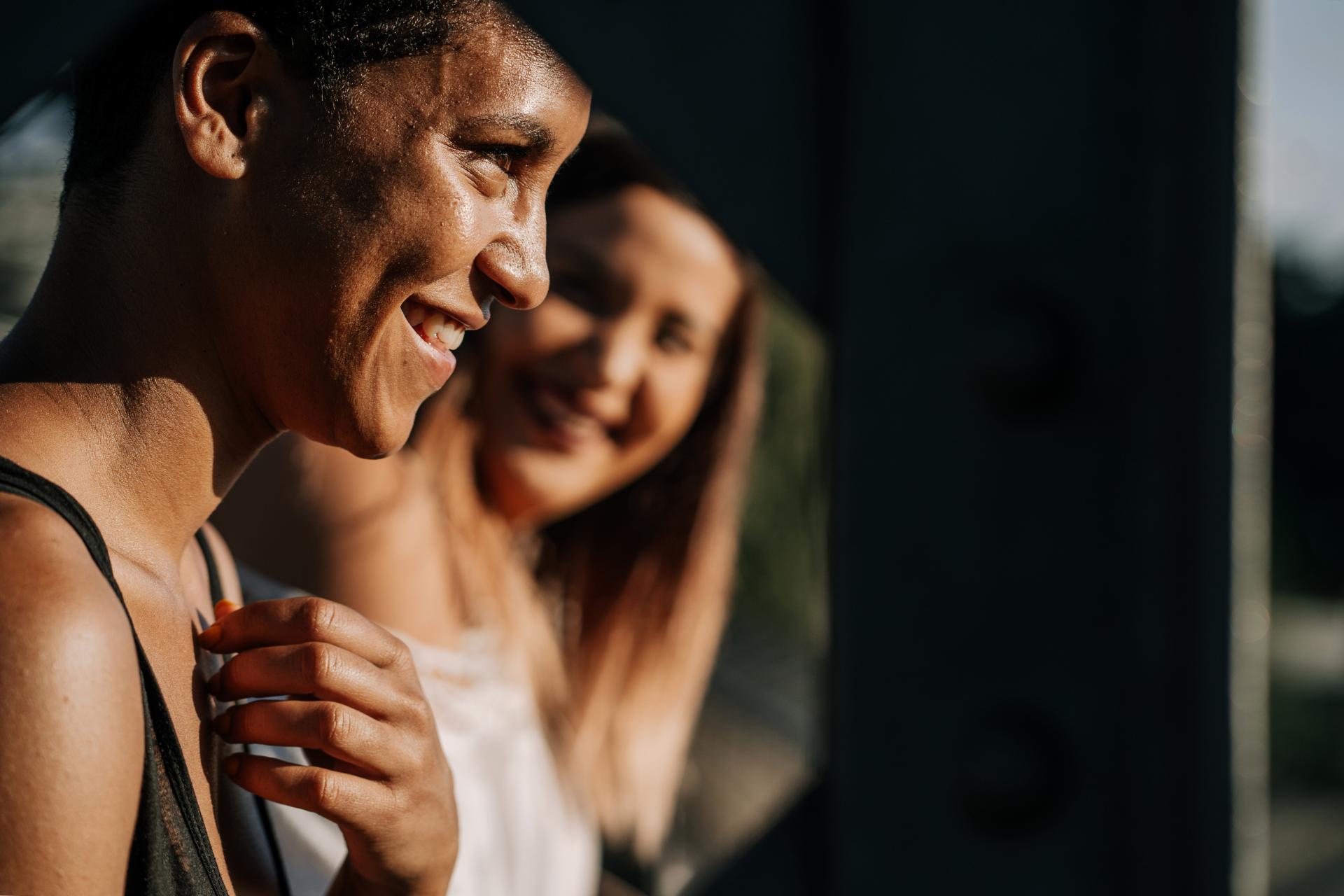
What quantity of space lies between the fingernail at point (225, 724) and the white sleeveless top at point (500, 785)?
A: 464 millimetres

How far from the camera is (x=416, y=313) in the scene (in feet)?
1.59

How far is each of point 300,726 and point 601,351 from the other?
1098 mm

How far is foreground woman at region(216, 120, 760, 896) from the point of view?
1.18 m

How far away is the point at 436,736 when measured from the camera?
2.01ft

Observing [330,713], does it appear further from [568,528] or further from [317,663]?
[568,528]

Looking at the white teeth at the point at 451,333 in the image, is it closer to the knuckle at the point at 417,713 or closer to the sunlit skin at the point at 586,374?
the knuckle at the point at 417,713

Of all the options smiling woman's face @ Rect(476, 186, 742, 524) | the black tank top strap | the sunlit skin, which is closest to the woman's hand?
the black tank top strap

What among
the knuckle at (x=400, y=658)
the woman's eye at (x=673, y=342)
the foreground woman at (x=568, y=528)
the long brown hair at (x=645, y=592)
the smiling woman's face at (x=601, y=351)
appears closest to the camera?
the knuckle at (x=400, y=658)

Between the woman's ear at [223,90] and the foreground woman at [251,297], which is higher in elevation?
the woman's ear at [223,90]

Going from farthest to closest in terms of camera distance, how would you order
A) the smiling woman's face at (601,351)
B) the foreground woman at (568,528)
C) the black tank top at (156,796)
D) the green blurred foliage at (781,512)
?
the green blurred foliage at (781,512)
the smiling woman's face at (601,351)
the foreground woman at (568,528)
the black tank top at (156,796)

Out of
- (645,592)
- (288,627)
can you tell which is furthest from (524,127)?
(645,592)

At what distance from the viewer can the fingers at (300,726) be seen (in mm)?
501

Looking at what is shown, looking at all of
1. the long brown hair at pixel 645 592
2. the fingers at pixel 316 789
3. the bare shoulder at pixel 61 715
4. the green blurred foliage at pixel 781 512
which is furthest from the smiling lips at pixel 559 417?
the green blurred foliage at pixel 781 512

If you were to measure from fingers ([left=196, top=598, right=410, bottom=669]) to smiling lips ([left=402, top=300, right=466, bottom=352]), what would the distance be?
11cm
